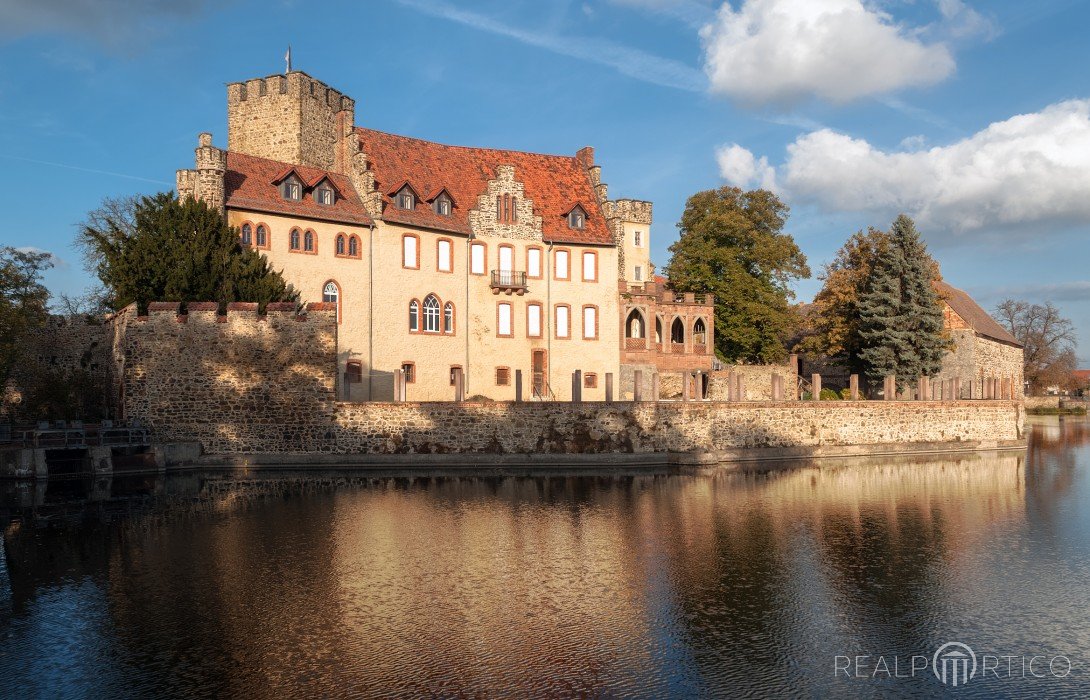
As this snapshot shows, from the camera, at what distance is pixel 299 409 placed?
2972 cm

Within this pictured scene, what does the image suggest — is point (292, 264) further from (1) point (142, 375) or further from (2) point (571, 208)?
(2) point (571, 208)

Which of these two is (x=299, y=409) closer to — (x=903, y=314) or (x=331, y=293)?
(x=331, y=293)

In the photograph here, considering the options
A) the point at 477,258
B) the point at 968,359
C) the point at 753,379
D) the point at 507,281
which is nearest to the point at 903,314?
the point at 753,379

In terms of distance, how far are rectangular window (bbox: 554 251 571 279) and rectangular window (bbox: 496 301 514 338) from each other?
3.19m

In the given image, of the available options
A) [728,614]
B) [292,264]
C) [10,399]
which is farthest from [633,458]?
[10,399]

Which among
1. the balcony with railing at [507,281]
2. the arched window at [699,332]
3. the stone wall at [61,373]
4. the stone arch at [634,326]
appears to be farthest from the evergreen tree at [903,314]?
the stone wall at [61,373]

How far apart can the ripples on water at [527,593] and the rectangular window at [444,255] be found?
1849cm

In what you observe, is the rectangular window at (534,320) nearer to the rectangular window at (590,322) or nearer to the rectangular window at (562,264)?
the rectangular window at (562,264)

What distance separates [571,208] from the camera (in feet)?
142

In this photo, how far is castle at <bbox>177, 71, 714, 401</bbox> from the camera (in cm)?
3581

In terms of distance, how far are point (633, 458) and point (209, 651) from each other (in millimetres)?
21829

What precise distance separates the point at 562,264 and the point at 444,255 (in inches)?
249

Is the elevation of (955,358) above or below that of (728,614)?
above

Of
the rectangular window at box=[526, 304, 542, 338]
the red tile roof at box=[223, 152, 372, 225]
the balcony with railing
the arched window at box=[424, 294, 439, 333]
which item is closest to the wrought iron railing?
the balcony with railing
